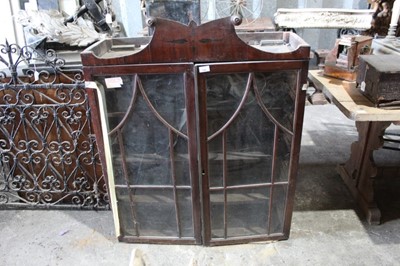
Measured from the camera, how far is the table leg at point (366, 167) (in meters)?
1.94

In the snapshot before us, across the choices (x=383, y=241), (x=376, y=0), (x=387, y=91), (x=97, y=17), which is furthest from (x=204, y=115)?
(x=376, y=0)

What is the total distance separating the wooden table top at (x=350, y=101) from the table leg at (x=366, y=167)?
263 millimetres

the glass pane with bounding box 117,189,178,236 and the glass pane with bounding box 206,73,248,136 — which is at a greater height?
the glass pane with bounding box 206,73,248,136

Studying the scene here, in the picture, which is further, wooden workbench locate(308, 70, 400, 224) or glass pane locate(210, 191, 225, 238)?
glass pane locate(210, 191, 225, 238)

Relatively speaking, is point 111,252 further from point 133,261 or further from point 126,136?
point 133,261

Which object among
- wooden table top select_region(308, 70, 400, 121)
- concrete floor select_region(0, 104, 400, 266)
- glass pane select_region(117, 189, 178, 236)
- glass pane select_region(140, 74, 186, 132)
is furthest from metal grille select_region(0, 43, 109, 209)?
wooden table top select_region(308, 70, 400, 121)

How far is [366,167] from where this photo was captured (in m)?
2.07

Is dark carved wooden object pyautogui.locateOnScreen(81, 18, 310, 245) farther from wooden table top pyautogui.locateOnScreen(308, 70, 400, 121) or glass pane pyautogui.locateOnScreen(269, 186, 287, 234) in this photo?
wooden table top pyautogui.locateOnScreen(308, 70, 400, 121)

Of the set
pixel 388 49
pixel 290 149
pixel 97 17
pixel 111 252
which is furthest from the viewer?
pixel 97 17

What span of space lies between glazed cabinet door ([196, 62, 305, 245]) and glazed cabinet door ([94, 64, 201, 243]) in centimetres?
7

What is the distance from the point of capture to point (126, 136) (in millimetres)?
1604

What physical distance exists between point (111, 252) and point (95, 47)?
41.7 inches

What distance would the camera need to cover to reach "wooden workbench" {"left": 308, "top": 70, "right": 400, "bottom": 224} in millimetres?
1560

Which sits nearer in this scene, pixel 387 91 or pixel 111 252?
pixel 387 91
